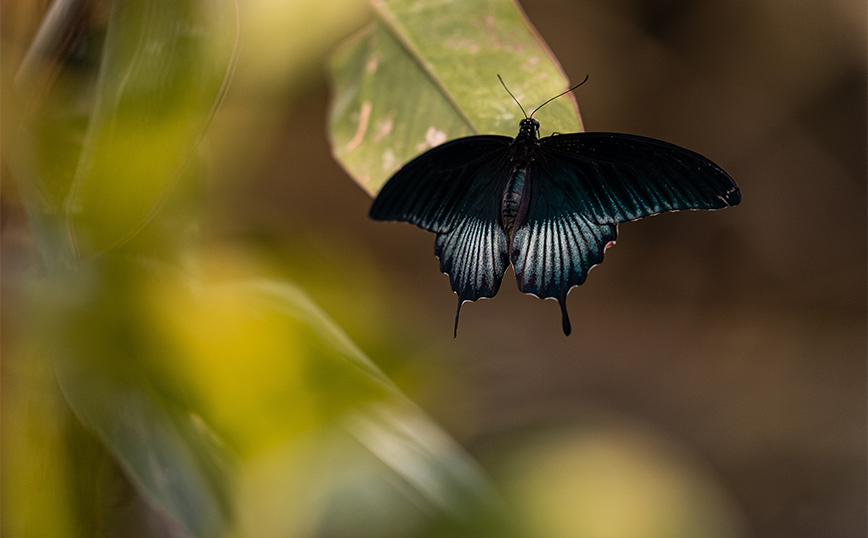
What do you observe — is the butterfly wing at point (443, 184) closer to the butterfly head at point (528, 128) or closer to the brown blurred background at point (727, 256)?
the butterfly head at point (528, 128)

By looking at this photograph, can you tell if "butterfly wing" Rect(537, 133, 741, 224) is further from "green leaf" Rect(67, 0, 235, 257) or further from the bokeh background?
the bokeh background

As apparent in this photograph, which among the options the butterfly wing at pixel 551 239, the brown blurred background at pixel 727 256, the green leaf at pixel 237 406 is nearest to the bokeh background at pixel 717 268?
the brown blurred background at pixel 727 256

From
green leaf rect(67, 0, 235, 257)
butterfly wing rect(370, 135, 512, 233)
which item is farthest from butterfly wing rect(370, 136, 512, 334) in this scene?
green leaf rect(67, 0, 235, 257)

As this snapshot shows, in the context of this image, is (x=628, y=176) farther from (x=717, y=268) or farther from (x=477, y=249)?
(x=717, y=268)

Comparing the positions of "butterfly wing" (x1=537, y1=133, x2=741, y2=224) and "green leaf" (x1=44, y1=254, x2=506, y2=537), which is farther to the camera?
"green leaf" (x1=44, y1=254, x2=506, y2=537)

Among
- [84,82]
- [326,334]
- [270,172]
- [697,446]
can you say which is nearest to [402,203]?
[326,334]

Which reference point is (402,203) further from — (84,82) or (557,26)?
(557,26)
